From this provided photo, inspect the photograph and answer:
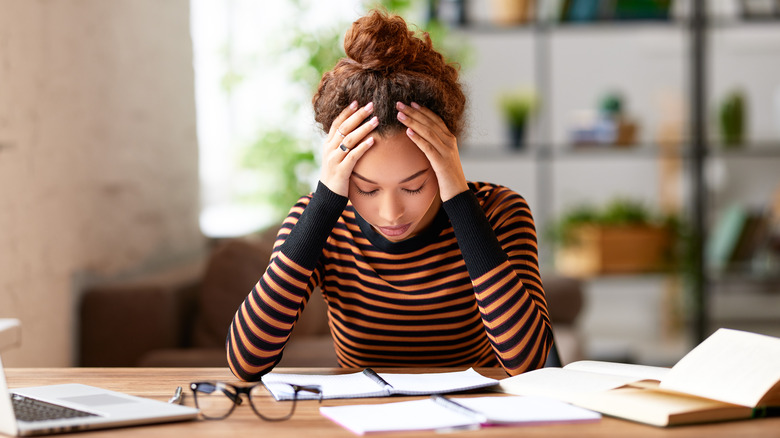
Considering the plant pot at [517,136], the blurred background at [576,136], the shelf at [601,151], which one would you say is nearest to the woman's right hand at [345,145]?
the blurred background at [576,136]

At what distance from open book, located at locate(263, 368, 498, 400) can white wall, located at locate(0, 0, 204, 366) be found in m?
0.96

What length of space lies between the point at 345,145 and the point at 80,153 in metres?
1.13

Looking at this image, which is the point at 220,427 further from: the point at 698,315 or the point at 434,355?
the point at 698,315

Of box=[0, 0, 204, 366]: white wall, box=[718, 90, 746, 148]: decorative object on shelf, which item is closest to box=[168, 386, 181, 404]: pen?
box=[0, 0, 204, 366]: white wall

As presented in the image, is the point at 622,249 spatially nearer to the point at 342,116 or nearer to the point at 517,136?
the point at 517,136

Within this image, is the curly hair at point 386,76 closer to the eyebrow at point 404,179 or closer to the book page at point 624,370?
the eyebrow at point 404,179

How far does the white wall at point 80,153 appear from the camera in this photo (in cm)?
179

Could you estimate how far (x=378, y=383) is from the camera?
3.47 feet

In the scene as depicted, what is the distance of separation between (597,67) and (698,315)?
129cm

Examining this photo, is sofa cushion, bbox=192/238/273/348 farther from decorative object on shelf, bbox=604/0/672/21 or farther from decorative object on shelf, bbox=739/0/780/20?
decorative object on shelf, bbox=739/0/780/20

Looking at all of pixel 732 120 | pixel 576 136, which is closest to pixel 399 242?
pixel 576 136

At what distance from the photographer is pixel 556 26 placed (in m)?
3.77

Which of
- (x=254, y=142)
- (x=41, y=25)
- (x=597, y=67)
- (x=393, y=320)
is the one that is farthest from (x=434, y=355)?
(x=597, y=67)

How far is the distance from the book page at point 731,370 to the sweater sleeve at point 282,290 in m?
0.56
